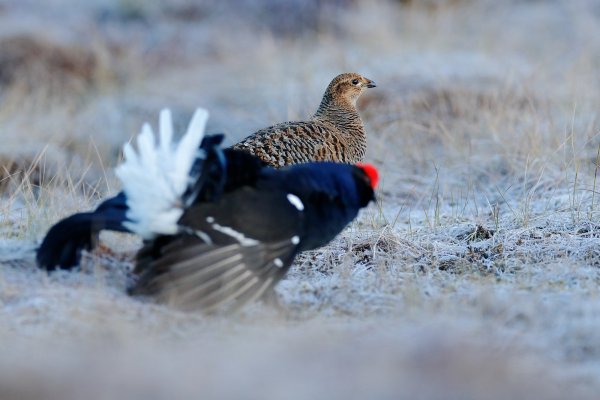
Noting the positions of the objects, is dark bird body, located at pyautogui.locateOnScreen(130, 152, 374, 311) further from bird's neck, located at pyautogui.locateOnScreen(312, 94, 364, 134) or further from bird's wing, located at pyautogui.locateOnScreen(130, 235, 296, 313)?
bird's neck, located at pyautogui.locateOnScreen(312, 94, 364, 134)

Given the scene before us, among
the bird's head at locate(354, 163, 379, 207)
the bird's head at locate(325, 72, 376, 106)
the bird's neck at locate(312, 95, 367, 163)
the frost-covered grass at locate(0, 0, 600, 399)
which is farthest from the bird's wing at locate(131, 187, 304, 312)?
the bird's head at locate(325, 72, 376, 106)

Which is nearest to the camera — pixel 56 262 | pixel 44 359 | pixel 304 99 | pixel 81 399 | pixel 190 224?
pixel 81 399

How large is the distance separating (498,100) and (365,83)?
2258 mm

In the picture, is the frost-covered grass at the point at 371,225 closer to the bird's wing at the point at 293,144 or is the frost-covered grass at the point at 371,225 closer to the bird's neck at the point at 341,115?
the bird's wing at the point at 293,144

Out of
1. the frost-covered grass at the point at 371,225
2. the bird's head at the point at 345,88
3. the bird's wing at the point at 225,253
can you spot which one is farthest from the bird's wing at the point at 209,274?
the bird's head at the point at 345,88

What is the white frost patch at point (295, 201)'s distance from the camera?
4.20 meters

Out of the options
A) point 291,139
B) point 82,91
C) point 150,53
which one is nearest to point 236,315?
point 291,139

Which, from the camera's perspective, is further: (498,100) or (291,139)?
(498,100)

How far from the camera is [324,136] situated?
6.46m

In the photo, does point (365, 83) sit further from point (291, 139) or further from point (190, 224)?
point (190, 224)

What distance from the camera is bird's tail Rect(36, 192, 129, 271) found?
4133mm

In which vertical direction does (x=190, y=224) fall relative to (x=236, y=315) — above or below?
above

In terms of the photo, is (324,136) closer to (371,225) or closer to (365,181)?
(371,225)

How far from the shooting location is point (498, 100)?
30.3 ft
